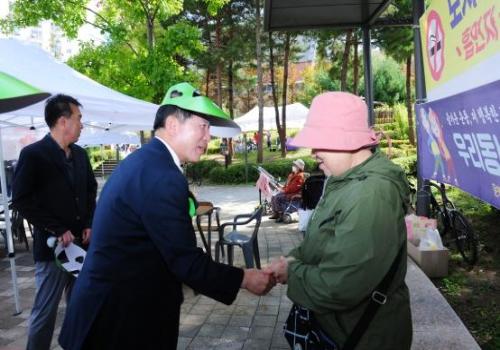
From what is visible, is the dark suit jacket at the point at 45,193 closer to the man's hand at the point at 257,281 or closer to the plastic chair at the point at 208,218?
the man's hand at the point at 257,281

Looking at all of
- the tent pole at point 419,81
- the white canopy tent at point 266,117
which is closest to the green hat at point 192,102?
the tent pole at point 419,81

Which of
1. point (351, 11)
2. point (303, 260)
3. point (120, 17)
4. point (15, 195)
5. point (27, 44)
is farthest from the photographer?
point (120, 17)

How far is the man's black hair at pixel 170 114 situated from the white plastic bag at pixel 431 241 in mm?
4356

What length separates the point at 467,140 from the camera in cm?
320

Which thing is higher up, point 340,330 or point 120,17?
point 120,17

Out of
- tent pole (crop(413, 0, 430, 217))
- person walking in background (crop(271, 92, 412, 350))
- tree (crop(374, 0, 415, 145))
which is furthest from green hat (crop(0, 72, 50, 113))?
tree (crop(374, 0, 415, 145))

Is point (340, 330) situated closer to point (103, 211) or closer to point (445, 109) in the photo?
point (103, 211)

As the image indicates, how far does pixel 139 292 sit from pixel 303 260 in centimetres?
70

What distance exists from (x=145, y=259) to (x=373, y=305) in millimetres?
932

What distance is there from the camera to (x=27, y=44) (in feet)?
18.6

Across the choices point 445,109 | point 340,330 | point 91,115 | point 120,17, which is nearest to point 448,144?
point 445,109

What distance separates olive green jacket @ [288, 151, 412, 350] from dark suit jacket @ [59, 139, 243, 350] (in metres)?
0.40

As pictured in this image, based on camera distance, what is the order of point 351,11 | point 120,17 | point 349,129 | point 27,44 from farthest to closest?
1. point 120,17
2. point 351,11
3. point 27,44
4. point 349,129

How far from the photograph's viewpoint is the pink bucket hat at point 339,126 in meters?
1.71
